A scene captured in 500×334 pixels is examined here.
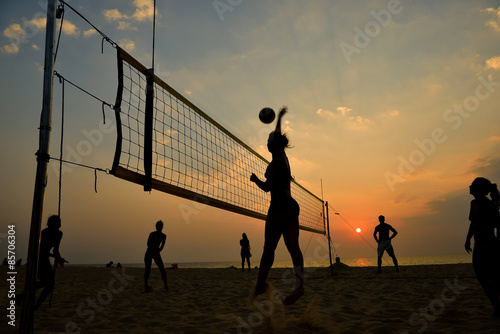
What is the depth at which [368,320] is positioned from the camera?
295cm

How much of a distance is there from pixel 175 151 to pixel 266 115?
69.8 inches

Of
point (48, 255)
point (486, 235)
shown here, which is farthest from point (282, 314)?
point (48, 255)

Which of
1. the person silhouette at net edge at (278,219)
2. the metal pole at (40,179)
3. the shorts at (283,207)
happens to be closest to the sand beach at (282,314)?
the person silhouette at net edge at (278,219)

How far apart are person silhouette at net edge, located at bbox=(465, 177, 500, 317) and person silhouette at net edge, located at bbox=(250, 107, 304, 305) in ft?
5.74

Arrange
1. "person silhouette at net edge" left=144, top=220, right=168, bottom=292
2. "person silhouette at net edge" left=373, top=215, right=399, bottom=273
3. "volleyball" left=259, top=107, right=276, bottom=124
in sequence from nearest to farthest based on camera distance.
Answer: "volleyball" left=259, top=107, right=276, bottom=124 < "person silhouette at net edge" left=144, top=220, right=168, bottom=292 < "person silhouette at net edge" left=373, top=215, right=399, bottom=273

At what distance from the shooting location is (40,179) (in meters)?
2.17

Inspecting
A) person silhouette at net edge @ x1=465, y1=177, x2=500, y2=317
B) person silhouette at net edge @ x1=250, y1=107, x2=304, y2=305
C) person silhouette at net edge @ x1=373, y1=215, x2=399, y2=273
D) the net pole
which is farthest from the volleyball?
person silhouette at net edge @ x1=373, y1=215, x2=399, y2=273

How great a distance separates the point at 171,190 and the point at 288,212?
166 centimetres

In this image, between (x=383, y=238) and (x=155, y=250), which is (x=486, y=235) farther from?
(x=383, y=238)

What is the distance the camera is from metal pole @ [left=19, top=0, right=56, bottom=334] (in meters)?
2.06

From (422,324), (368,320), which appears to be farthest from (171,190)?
(422,324)

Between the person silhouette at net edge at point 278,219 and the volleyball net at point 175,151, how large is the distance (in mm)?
1420

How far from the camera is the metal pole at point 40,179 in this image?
2.06 m

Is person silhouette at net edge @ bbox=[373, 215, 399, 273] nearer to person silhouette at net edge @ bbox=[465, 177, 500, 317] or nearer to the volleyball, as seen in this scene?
person silhouette at net edge @ bbox=[465, 177, 500, 317]
